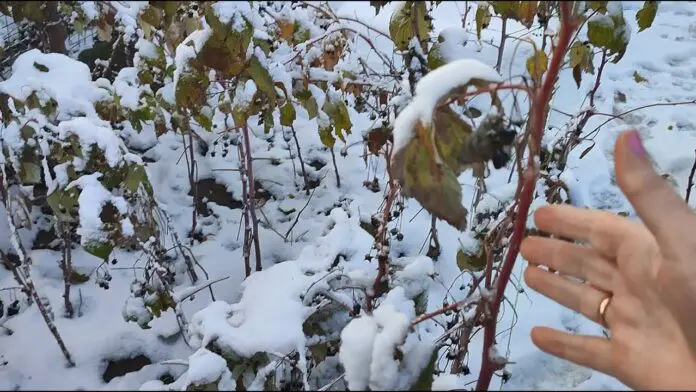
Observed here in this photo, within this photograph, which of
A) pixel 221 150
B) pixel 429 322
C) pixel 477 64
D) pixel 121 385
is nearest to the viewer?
pixel 477 64

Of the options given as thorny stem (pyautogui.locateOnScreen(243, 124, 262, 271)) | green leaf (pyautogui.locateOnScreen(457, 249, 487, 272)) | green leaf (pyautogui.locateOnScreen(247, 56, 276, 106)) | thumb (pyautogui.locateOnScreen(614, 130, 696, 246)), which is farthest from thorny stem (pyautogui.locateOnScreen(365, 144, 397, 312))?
thumb (pyautogui.locateOnScreen(614, 130, 696, 246))

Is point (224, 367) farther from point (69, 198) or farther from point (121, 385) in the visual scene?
point (69, 198)

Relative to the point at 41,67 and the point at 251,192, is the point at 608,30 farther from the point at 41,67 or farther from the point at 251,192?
the point at 41,67

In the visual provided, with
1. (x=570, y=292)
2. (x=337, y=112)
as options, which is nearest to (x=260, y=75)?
(x=337, y=112)

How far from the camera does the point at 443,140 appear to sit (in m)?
0.77

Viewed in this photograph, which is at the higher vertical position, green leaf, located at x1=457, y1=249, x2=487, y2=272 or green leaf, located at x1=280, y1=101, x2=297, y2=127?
green leaf, located at x1=280, y1=101, x2=297, y2=127

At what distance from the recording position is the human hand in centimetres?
83

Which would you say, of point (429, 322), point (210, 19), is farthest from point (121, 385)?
point (429, 322)

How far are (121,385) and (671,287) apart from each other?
0.86m

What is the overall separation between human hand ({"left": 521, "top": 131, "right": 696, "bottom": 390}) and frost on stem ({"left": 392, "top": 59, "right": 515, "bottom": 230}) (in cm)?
23

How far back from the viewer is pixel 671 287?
0.90 meters

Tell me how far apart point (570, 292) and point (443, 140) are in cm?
46

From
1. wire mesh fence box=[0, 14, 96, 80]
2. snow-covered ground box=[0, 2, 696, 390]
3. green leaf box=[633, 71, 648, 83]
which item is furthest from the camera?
green leaf box=[633, 71, 648, 83]

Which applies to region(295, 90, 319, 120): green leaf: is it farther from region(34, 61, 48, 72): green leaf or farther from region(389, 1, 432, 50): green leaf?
region(34, 61, 48, 72): green leaf
